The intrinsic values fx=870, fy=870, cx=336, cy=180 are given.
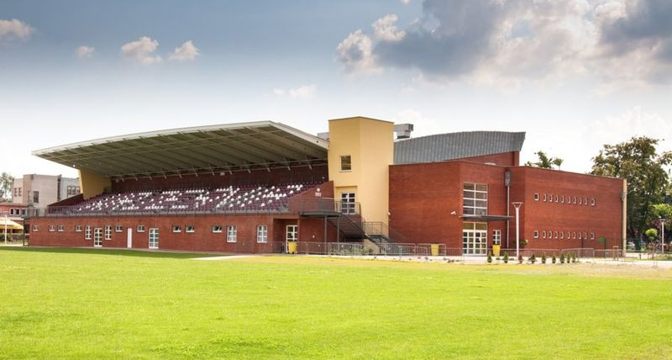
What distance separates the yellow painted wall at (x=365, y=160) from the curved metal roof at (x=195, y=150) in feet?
5.76

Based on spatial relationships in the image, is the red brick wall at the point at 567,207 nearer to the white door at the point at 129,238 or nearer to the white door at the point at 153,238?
the white door at the point at 153,238

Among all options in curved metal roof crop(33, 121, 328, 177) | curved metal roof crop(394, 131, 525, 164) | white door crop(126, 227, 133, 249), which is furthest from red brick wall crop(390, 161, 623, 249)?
white door crop(126, 227, 133, 249)

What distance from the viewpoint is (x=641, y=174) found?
3981 inches

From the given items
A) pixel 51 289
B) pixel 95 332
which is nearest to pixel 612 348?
pixel 95 332

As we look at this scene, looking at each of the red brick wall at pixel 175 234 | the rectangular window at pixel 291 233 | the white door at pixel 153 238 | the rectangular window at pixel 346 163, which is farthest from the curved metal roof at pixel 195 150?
the white door at pixel 153 238

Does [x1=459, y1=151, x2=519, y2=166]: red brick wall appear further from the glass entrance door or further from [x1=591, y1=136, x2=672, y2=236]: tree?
[x1=591, y1=136, x2=672, y2=236]: tree

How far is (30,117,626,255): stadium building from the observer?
218ft

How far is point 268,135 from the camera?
70062mm

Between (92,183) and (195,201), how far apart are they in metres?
24.9

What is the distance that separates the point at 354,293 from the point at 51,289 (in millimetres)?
8214

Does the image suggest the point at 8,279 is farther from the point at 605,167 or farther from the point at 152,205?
the point at 605,167

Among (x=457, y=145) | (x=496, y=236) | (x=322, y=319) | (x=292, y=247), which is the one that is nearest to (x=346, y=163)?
(x=292, y=247)

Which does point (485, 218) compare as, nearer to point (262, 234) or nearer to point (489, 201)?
point (489, 201)

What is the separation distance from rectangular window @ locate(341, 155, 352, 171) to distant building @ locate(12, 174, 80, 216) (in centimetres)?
7628
